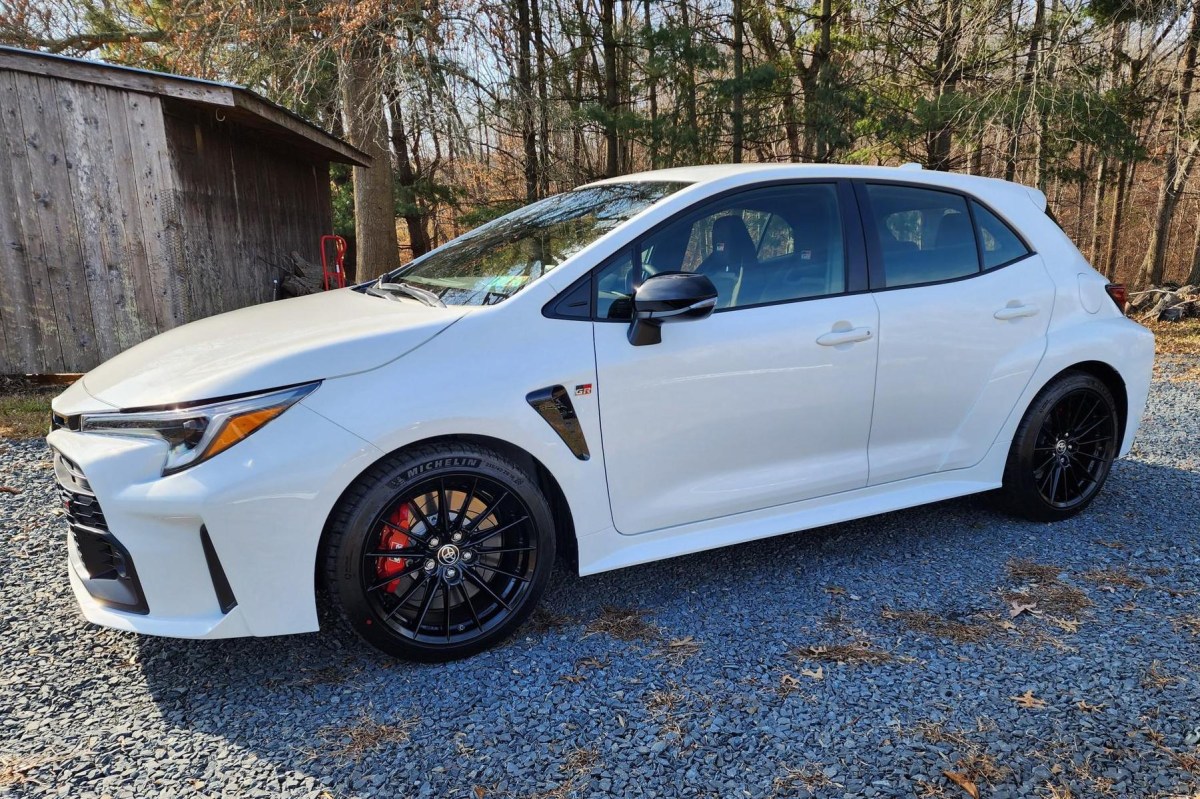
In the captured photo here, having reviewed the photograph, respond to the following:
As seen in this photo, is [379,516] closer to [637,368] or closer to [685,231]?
[637,368]

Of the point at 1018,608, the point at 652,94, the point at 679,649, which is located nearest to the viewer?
the point at 679,649

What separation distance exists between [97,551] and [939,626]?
9.61 feet

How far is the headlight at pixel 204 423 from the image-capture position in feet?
7.56

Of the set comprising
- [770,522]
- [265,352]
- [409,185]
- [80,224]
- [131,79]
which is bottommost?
[770,522]

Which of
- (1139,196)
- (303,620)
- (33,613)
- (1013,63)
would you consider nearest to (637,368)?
(303,620)

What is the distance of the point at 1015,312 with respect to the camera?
11.7 ft

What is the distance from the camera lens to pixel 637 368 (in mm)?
2771

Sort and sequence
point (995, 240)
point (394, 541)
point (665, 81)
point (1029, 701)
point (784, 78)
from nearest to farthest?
point (1029, 701)
point (394, 541)
point (995, 240)
point (665, 81)
point (784, 78)

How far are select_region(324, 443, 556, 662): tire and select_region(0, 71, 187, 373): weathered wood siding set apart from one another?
19.1 ft


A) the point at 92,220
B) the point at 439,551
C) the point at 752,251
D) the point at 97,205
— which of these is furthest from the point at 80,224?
the point at 752,251

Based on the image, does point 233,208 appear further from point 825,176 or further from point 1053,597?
point 1053,597

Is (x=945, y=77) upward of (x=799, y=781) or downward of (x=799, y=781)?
upward

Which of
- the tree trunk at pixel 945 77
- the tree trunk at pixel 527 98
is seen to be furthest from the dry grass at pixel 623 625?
the tree trunk at pixel 945 77

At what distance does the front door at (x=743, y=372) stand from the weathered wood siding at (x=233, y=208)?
607 cm
